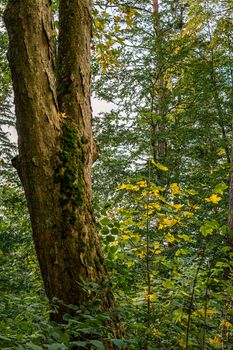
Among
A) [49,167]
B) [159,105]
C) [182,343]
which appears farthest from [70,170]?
[159,105]

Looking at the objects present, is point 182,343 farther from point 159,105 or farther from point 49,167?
point 159,105

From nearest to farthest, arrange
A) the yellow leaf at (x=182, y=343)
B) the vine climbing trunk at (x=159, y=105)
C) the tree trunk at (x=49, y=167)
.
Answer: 1. the tree trunk at (x=49, y=167)
2. the yellow leaf at (x=182, y=343)
3. the vine climbing trunk at (x=159, y=105)

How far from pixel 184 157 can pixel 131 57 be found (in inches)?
106

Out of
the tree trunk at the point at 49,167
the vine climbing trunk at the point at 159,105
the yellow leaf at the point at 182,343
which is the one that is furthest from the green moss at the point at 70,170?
the vine climbing trunk at the point at 159,105

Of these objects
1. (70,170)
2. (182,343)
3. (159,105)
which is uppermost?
(159,105)

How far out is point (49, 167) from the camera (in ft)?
7.05

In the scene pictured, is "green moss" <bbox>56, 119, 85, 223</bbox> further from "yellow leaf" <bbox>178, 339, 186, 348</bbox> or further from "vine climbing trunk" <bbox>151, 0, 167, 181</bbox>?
"vine climbing trunk" <bbox>151, 0, 167, 181</bbox>

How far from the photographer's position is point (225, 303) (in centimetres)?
263

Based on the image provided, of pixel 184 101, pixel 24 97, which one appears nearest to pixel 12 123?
pixel 184 101

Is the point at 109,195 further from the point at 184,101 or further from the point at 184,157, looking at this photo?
the point at 184,101

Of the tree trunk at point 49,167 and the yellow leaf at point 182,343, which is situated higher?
the tree trunk at point 49,167

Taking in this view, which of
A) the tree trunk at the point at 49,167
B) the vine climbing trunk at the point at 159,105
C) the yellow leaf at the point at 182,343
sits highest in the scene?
the vine climbing trunk at the point at 159,105

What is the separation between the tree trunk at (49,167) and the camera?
2.06 metres

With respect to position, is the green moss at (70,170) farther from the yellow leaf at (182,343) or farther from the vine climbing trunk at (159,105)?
the vine climbing trunk at (159,105)
